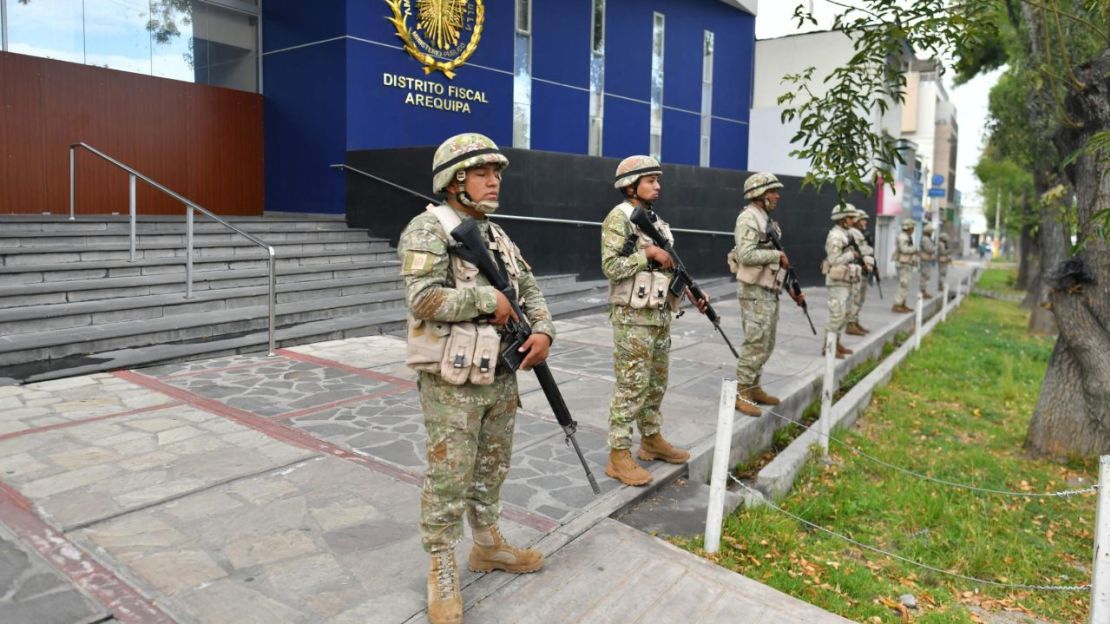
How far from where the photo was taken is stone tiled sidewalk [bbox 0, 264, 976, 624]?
322 cm

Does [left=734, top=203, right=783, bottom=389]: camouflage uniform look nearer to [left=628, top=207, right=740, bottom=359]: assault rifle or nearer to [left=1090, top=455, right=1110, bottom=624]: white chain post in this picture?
[left=628, top=207, right=740, bottom=359]: assault rifle

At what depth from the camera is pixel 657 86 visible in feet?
65.5

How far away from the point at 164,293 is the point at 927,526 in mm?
7976

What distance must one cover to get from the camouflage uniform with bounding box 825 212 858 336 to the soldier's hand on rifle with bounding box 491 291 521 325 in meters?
7.40

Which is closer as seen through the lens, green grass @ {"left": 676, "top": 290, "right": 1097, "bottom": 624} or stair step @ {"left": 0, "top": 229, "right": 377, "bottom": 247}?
green grass @ {"left": 676, "top": 290, "right": 1097, "bottom": 624}

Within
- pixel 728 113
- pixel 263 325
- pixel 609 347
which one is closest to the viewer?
pixel 263 325

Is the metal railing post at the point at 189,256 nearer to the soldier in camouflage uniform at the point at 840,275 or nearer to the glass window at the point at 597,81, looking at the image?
the soldier in camouflage uniform at the point at 840,275

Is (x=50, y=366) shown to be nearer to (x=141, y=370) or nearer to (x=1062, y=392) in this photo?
(x=141, y=370)

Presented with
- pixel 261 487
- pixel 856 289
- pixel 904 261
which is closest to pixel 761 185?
pixel 261 487

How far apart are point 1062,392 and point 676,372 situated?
3.48 m

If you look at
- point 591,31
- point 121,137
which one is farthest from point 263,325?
point 591,31

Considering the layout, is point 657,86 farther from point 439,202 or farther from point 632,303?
point 632,303

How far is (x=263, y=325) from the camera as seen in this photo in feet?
28.4

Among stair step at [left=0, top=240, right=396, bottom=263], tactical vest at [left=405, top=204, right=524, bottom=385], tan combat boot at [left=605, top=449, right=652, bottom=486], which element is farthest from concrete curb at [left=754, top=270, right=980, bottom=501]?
stair step at [left=0, top=240, right=396, bottom=263]
